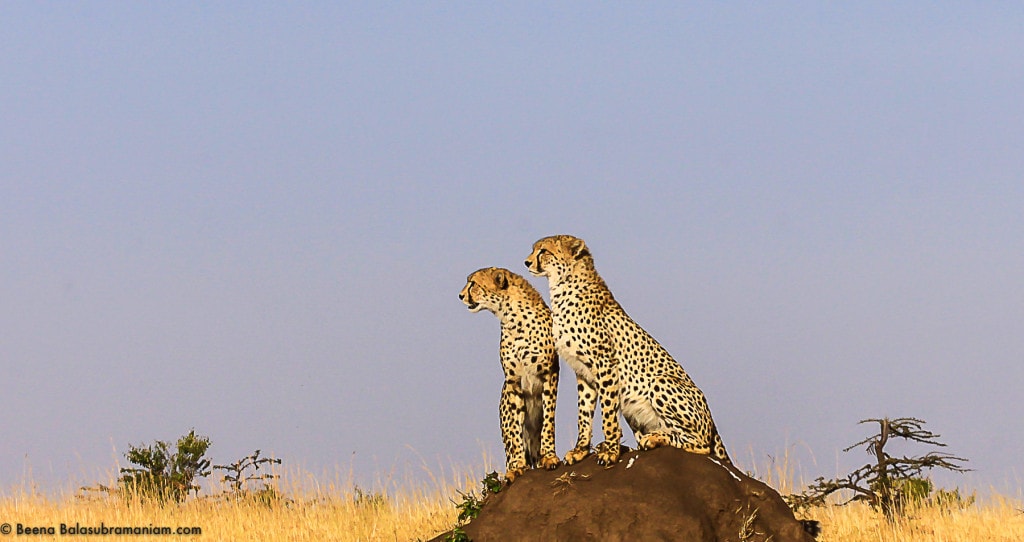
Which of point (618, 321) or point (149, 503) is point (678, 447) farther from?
point (149, 503)

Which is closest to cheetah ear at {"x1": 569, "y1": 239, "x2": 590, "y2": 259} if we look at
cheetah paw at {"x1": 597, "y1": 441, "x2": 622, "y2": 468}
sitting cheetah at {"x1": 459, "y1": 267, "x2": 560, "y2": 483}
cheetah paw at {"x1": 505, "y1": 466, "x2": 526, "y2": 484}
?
sitting cheetah at {"x1": 459, "y1": 267, "x2": 560, "y2": 483}

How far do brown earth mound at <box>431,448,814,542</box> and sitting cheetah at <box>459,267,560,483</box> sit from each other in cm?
28

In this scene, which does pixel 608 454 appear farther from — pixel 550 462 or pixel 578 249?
pixel 578 249

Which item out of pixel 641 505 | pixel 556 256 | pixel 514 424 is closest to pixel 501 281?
pixel 556 256

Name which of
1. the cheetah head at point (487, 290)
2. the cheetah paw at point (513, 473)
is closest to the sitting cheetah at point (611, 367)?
the cheetah head at point (487, 290)

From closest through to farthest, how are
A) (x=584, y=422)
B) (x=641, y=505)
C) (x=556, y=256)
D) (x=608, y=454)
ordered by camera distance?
(x=641, y=505) → (x=608, y=454) → (x=584, y=422) → (x=556, y=256)

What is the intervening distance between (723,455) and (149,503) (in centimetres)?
737

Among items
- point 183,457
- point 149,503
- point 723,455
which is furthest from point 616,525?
point 183,457

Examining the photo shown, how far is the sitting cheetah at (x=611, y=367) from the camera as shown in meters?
7.63

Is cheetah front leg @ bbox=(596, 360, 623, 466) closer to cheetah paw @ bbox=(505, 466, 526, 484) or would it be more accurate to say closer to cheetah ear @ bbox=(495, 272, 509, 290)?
cheetah paw @ bbox=(505, 466, 526, 484)

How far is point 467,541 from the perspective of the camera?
764cm

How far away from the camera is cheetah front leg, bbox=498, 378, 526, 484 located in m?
8.03

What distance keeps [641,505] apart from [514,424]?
1.20 m

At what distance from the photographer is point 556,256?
794 centimetres
